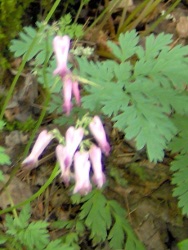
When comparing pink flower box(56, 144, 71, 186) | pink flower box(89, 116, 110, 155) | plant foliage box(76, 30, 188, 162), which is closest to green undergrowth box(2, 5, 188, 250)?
plant foliage box(76, 30, 188, 162)

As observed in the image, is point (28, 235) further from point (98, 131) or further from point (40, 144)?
point (98, 131)

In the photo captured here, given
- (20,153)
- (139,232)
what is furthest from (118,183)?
(20,153)

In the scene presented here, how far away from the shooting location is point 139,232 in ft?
10.5

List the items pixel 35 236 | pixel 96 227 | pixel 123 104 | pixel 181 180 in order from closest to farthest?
pixel 123 104
pixel 35 236
pixel 181 180
pixel 96 227

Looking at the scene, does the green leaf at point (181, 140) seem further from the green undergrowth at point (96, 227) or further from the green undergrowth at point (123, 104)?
the green undergrowth at point (96, 227)

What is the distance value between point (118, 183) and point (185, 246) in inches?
35.8

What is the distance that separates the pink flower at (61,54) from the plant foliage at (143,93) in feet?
1.12

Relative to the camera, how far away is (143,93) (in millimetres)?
2539

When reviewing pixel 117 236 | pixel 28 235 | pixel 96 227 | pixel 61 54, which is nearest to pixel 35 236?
pixel 28 235

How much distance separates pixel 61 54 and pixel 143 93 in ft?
1.67

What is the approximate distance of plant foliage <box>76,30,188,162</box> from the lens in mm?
2380

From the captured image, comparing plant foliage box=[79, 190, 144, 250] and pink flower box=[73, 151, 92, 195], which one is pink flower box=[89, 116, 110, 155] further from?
plant foliage box=[79, 190, 144, 250]

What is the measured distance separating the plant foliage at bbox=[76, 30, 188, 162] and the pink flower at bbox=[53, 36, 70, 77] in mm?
342

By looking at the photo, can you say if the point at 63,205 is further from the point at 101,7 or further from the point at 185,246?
the point at 101,7
